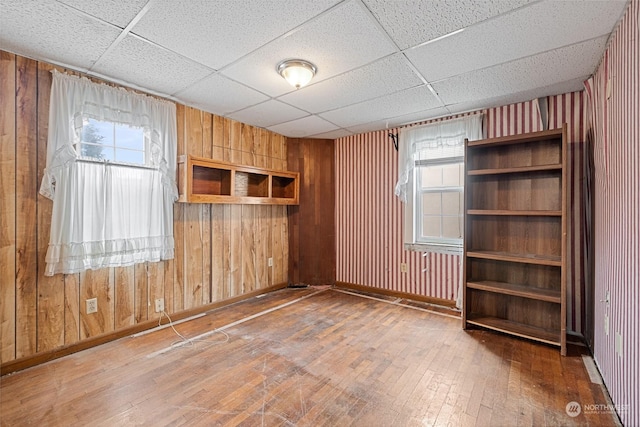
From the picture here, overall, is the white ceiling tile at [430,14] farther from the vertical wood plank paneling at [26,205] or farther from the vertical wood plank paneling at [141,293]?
the vertical wood plank paneling at [141,293]

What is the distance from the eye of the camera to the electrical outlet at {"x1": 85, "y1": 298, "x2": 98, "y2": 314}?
8.25 ft

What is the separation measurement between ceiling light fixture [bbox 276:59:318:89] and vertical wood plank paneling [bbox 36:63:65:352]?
1.84m

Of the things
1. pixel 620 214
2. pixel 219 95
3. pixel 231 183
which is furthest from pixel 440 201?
pixel 219 95

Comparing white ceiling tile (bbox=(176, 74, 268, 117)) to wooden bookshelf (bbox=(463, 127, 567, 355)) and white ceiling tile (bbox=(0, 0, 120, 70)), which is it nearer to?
white ceiling tile (bbox=(0, 0, 120, 70))

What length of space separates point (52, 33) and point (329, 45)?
181cm

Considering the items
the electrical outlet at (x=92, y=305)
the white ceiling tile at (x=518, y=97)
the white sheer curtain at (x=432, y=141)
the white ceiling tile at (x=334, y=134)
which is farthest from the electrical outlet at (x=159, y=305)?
the white ceiling tile at (x=518, y=97)

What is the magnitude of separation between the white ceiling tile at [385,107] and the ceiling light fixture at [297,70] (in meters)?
0.95

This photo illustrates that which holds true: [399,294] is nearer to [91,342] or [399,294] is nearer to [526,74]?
[526,74]

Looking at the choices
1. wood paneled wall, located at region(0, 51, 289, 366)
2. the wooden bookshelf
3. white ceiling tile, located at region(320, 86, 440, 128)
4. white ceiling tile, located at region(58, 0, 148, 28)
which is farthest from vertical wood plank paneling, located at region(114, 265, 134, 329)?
the wooden bookshelf

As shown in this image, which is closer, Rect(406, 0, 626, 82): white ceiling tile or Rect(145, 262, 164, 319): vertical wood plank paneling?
Rect(406, 0, 626, 82): white ceiling tile

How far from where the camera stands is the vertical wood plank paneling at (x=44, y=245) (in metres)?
2.26

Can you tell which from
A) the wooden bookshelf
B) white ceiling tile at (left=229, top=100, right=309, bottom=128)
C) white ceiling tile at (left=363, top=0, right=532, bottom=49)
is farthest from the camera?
white ceiling tile at (left=229, top=100, right=309, bottom=128)

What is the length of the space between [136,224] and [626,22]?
383 cm

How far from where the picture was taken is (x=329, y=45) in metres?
2.02
